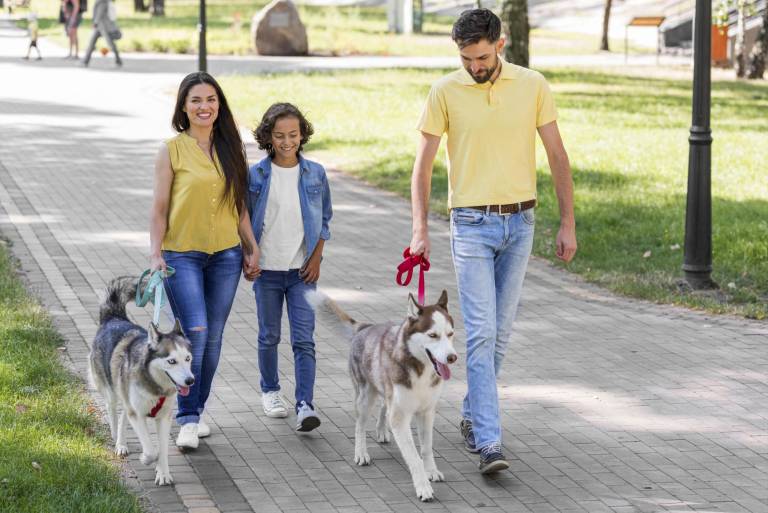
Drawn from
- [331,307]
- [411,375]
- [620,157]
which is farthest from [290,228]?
[620,157]

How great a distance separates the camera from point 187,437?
671 cm

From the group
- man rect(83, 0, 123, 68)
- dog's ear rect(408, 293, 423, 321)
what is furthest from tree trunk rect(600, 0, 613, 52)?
dog's ear rect(408, 293, 423, 321)

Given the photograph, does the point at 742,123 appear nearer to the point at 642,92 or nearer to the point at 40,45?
the point at 642,92

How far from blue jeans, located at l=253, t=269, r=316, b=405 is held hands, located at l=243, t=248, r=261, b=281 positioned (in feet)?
0.51

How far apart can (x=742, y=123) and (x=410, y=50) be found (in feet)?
52.1

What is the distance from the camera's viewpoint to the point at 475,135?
20.6 feet

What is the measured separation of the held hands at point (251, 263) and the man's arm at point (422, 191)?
92cm

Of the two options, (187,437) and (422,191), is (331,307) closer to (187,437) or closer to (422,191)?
(422,191)

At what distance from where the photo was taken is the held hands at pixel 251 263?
22.4 ft

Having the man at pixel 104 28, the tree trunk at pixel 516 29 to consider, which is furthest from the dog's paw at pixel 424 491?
the man at pixel 104 28

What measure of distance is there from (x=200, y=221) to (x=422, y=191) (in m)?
1.14

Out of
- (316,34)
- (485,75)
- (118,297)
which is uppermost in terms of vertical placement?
(316,34)

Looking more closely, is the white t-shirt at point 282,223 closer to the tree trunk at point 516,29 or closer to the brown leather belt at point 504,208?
the brown leather belt at point 504,208

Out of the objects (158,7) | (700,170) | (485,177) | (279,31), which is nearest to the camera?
(485,177)
